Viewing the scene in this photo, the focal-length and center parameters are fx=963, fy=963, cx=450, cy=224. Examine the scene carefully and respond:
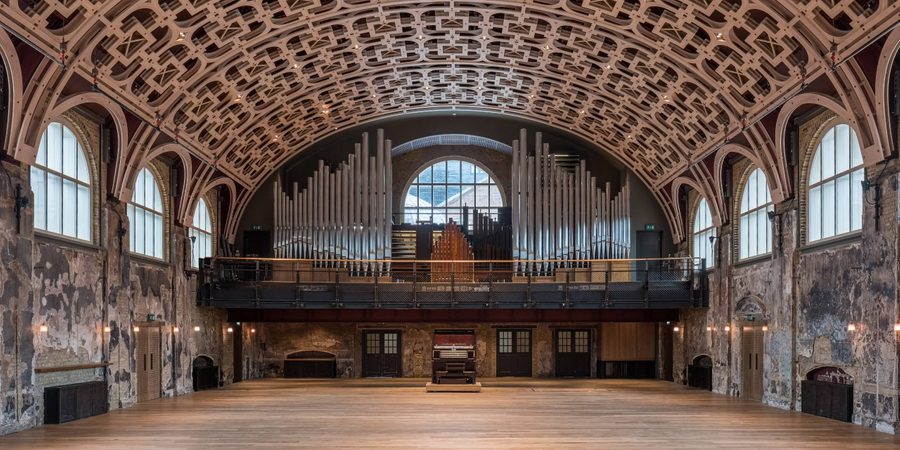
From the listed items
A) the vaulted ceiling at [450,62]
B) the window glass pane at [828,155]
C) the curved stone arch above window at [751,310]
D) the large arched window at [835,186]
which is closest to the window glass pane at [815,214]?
the large arched window at [835,186]

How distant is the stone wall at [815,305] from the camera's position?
19.2 meters

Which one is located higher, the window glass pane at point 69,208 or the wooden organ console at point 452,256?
the window glass pane at point 69,208

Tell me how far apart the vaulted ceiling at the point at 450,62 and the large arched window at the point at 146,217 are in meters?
1.79

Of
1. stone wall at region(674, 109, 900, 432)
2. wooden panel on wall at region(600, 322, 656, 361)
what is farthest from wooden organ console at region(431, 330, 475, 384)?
wooden panel on wall at region(600, 322, 656, 361)

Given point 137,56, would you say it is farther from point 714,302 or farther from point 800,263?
point 714,302

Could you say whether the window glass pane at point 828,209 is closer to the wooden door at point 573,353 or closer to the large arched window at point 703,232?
the large arched window at point 703,232

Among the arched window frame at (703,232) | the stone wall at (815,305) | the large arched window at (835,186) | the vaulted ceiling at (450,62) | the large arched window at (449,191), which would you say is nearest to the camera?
the stone wall at (815,305)

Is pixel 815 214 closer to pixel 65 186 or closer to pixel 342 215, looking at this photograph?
pixel 342 215

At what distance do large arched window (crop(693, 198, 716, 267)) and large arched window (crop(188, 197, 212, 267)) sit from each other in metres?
17.4

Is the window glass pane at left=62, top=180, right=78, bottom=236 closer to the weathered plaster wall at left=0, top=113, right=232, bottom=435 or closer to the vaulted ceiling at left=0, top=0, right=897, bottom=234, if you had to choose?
the weathered plaster wall at left=0, top=113, right=232, bottom=435

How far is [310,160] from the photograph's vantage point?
3928 cm

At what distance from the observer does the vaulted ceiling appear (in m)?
20.2

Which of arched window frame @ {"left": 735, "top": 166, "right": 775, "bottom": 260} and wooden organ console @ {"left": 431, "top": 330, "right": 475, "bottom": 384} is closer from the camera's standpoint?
arched window frame @ {"left": 735, "top": 166, "right": 775, "bottom": 260}

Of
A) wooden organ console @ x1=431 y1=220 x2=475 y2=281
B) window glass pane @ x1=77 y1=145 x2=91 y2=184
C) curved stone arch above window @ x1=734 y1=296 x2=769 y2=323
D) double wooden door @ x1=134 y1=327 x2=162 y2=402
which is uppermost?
window glass pane @ x1=77 y1=145 x2=91 y2=184
